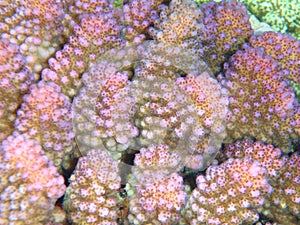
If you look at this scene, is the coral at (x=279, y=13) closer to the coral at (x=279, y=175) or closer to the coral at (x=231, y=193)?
the coral at (x=279, y=175)

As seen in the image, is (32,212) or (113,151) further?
(113,151)

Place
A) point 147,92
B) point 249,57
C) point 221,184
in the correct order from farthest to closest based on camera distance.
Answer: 1. point 249,57
2. point 147,92
3. point 221,184

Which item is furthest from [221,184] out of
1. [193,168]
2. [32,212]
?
[32,212]

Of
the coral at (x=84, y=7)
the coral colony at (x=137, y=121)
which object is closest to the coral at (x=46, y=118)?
the coral colony at (x=137, y=121)

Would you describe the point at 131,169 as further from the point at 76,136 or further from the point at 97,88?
the point at 97,88

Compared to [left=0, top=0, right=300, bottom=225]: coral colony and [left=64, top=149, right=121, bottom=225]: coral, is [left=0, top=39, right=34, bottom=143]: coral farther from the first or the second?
[left=64, top=149, right=121, bottom=225]: coral

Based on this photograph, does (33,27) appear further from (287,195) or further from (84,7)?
(287,195)

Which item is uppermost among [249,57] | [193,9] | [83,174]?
[193,9]
